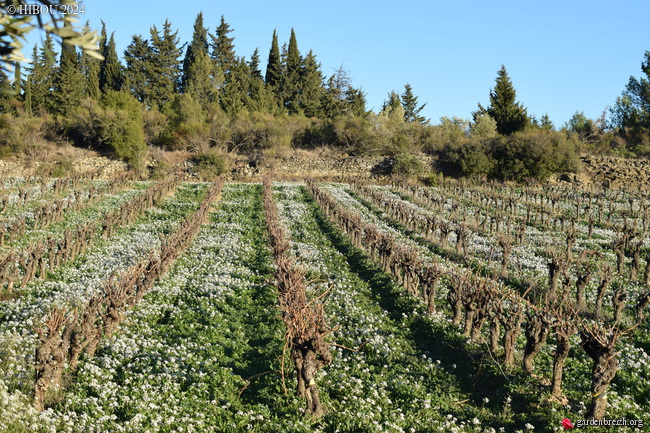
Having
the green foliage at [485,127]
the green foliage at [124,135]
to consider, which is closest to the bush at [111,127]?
the green foliage at [124,135]

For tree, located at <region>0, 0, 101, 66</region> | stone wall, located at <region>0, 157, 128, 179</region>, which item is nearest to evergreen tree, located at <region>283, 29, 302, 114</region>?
stone wall, located at <region>0, 157, 128, 179</region>

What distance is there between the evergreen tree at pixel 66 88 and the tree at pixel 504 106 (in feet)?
196

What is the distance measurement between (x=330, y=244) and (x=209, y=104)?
56718 mm

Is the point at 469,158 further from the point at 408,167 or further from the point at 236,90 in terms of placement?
the point at 236,90

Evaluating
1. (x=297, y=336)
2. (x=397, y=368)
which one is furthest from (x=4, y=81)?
(x=397, y=368)

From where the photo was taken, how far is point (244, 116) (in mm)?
75062

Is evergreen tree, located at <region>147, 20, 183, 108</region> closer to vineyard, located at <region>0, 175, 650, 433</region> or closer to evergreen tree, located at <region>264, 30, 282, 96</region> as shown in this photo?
evergreen tree, located at <region>264, 30, 282, 96</region>

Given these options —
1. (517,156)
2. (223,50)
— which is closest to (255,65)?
(223,50)

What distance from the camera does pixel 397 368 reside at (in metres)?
11.6

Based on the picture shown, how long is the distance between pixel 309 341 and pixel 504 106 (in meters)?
A: 73.8

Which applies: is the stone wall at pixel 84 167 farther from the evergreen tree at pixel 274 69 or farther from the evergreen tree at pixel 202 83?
the evergreen tree at pixel 274 69

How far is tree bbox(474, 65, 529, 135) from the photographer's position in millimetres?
73750

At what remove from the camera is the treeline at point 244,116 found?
205ft

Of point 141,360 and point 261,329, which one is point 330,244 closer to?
point 261,329
